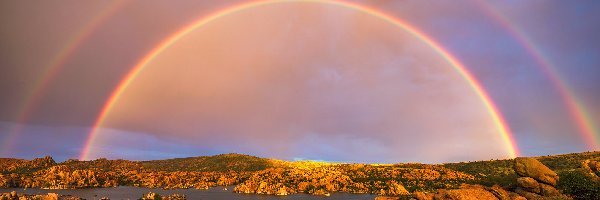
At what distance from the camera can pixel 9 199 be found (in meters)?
140

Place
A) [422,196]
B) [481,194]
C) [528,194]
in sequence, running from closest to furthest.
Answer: [528,194]
[481,194]
[422,196]

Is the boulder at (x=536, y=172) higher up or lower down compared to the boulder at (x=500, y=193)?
higher up

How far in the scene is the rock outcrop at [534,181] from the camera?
83750 millimetres

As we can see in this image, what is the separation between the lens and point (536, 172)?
87.8m

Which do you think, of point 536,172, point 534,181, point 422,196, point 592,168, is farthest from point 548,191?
point 422,196

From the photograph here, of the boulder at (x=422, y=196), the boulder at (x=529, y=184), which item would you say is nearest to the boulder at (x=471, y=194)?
the boulder at (x=529, y=184)

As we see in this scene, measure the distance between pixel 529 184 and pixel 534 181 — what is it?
1.34 metres

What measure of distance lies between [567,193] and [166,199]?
442 ft

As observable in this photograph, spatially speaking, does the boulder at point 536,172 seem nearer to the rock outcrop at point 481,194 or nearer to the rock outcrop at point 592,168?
the rock outcrop at point 481,194

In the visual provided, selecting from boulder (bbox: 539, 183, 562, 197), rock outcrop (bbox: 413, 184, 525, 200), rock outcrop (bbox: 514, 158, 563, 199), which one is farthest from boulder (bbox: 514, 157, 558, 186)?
rock outcrop (bbox: 413, 184, 525, 200)

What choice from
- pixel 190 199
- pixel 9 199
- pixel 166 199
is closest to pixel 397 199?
pixel 166 199

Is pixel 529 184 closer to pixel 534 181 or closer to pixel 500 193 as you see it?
pixel 534 181

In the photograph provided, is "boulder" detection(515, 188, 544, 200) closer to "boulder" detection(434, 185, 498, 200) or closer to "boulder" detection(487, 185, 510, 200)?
"boulder" detection(487, 185, 510, 200)

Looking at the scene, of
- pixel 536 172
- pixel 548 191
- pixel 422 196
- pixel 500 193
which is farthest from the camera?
pixel 422 196
